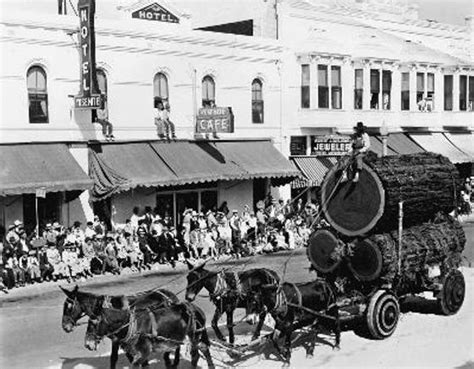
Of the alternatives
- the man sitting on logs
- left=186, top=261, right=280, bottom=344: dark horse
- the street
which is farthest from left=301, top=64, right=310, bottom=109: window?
left=186, top=261, right=280, bottom=344: dark horse

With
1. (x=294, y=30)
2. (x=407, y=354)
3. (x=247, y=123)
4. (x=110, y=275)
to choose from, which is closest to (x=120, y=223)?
(x=110, y=275)

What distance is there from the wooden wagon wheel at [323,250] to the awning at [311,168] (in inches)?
603

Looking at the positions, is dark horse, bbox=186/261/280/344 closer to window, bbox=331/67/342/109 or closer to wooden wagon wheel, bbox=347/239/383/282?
wooden wagon wheel, bbox=347/239/383/282

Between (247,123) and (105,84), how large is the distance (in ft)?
21.3

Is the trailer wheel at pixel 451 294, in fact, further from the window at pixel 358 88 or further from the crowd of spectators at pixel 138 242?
the window at pixel 358 88

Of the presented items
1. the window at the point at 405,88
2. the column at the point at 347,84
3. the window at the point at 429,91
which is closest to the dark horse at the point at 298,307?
the column at the point at 347,84

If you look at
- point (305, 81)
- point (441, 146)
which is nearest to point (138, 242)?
point (305, 81)

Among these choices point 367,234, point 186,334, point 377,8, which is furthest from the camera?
point 377,8

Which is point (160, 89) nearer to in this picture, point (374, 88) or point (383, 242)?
point (374, 88)

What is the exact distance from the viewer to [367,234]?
41.4 ft

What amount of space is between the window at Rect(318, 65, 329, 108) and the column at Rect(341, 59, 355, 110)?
96 centimetres

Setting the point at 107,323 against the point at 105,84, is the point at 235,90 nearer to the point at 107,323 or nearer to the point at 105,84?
the point at 105,84

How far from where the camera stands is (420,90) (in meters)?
34.6

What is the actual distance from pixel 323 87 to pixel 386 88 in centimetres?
436
